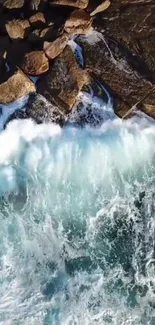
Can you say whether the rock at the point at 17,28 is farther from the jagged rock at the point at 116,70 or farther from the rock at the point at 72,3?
the jagged rock at the point at 116,70

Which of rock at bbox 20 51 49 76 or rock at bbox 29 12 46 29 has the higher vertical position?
rock at bbox 29 12 46 29

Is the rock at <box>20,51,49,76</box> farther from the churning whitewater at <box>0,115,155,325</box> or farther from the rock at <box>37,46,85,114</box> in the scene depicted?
the churning whitewater at <box>0,115,155,325</box>

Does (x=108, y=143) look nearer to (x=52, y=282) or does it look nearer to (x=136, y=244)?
(x=136, y=244)

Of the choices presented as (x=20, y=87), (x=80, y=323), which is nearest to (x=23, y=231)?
(x=80, y=323)

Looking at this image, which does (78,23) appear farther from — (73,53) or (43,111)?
(43,111)

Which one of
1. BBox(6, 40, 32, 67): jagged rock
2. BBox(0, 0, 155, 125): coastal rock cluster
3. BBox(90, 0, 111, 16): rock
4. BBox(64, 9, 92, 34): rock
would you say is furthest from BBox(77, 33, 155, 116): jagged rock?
BBox(6, 40, 32, 67): jagged rock

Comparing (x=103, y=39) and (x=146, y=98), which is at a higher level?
(x=103, y=39)

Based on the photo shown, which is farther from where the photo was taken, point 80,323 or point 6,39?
point 6,39
